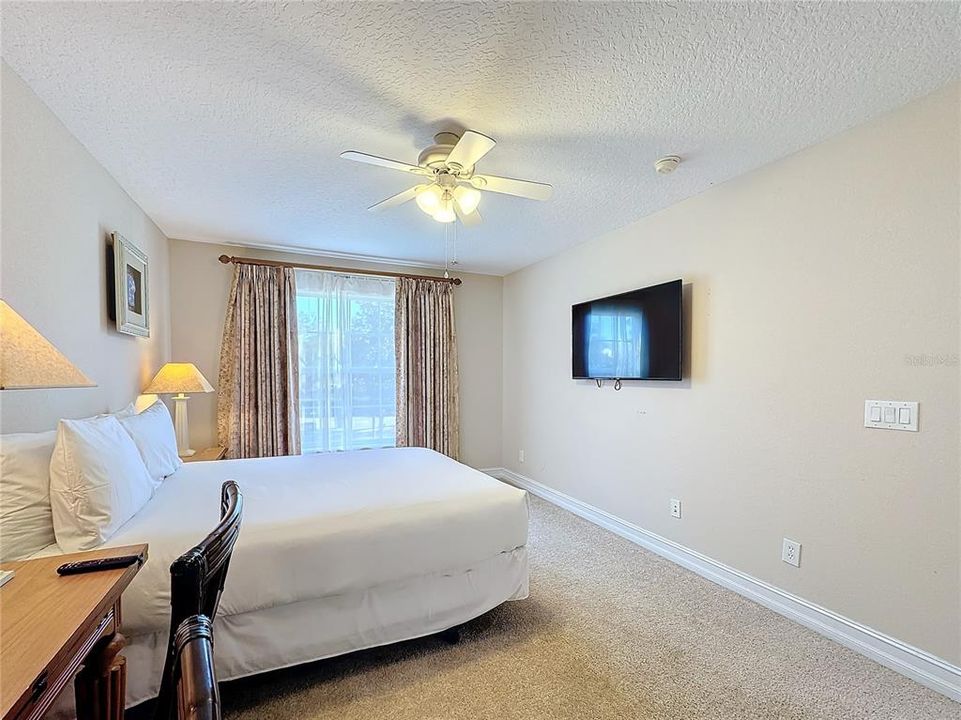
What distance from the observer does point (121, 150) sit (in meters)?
2.32

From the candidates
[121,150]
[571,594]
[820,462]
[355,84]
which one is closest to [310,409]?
[121,150]

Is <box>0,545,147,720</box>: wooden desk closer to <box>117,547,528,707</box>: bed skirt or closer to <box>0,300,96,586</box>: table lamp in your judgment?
<box>0,300,96,586</box>: table lamp

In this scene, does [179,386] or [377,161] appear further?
[179,386]

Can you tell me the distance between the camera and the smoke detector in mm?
2408

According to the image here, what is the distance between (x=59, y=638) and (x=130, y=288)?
2.54 meters

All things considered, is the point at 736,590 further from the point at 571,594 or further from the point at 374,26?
the point at 374,26

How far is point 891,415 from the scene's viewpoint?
198 centimetres

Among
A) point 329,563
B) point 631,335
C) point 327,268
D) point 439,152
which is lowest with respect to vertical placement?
point 329,563

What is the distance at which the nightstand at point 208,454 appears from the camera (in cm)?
338

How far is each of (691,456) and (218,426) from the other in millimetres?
3855

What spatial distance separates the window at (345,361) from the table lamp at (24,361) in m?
3.28

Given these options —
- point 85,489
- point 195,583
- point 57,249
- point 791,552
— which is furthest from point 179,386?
point 791,552

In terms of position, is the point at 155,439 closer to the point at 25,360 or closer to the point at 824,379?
the point at 25,360

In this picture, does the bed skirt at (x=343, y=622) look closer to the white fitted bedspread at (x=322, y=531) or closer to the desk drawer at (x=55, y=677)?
the white fitted bedspread at (x=322, y=531)
